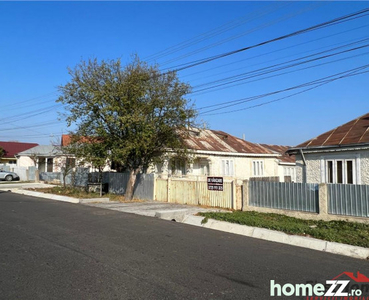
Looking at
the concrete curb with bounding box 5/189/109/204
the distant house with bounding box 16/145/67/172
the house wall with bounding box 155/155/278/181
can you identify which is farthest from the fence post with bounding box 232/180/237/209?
the distant house with bounding box 16/145/67/172

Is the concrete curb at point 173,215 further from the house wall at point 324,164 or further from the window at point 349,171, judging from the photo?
the window at point 349,171

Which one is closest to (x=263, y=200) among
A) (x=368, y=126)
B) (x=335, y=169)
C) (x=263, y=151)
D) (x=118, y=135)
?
(x=335, y=169)

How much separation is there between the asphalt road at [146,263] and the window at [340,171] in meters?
6.77

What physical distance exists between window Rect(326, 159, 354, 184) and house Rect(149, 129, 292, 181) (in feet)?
29.0

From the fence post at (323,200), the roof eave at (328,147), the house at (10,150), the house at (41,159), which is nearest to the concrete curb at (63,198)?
the roof eave at (328,147)

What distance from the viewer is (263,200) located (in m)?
13.5

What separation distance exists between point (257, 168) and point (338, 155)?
15.3 m

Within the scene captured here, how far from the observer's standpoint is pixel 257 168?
29.3 metres

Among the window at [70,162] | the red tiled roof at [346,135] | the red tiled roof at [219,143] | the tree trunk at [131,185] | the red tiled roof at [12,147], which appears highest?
the red tiled roof at [12,147]

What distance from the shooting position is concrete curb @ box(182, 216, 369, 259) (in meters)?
7.66

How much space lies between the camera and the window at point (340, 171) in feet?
44.8

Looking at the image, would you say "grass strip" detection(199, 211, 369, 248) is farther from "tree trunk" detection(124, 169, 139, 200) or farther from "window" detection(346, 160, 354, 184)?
"tree trunk" detection(124, 169, 139, 200)

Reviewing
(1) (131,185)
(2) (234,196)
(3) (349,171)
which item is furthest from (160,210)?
(3) (349,171)

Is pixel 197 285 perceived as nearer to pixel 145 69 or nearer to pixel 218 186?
pixel 218 186
